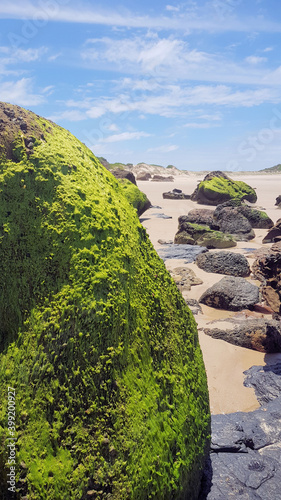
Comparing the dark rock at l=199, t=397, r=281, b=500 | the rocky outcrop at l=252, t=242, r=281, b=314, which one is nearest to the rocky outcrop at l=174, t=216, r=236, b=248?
the rocky outcrop at l=252, t=242, r=281, b=314

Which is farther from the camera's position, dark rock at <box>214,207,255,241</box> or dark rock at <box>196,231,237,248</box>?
dark rock at <box>214,207,255,241</box>

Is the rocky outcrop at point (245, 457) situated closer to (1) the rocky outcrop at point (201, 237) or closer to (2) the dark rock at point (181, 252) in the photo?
(2) the dark rock at point (181, 252)

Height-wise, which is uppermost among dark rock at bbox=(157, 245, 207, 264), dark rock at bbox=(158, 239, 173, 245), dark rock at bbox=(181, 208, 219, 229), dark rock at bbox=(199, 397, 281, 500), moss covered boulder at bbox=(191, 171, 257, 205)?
moss covered boulder at bbox=(191, 171, 257, 205)

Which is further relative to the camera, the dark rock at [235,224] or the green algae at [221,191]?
the green algae at [221,191]

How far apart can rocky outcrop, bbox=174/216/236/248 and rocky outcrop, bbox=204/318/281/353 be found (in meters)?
5.64

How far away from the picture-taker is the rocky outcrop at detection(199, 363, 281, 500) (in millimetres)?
2338

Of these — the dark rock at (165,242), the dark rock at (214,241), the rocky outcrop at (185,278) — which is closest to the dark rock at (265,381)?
the rocky outcrop at (185,278)

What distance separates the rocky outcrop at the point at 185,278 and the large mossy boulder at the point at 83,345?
4.94 metres

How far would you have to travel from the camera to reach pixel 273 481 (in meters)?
2.42

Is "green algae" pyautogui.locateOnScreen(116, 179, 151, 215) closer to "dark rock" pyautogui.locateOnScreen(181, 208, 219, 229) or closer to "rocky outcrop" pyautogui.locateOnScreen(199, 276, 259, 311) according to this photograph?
"dark rock" pyautogui.locateOnScreen(181, 208, 219, 229)

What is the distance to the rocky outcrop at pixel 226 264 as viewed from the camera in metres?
8.23

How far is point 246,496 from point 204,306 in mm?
4313

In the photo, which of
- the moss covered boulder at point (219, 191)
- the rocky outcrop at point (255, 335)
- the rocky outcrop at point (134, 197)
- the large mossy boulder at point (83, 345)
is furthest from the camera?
the moss covered boulder at point (219, 191)

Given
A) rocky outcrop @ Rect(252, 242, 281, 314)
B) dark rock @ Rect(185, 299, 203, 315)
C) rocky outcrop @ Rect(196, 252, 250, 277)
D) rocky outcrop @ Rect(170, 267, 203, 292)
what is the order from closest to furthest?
rocky outcrop @ Rect(252, 242, 281, 314), dark rock @ Rect(185, 299, 203, 315), rocky outcrop @ Rect(170, 267, 203, 292), rocky outcrop @ Rect(196, 252, 250, 277)
